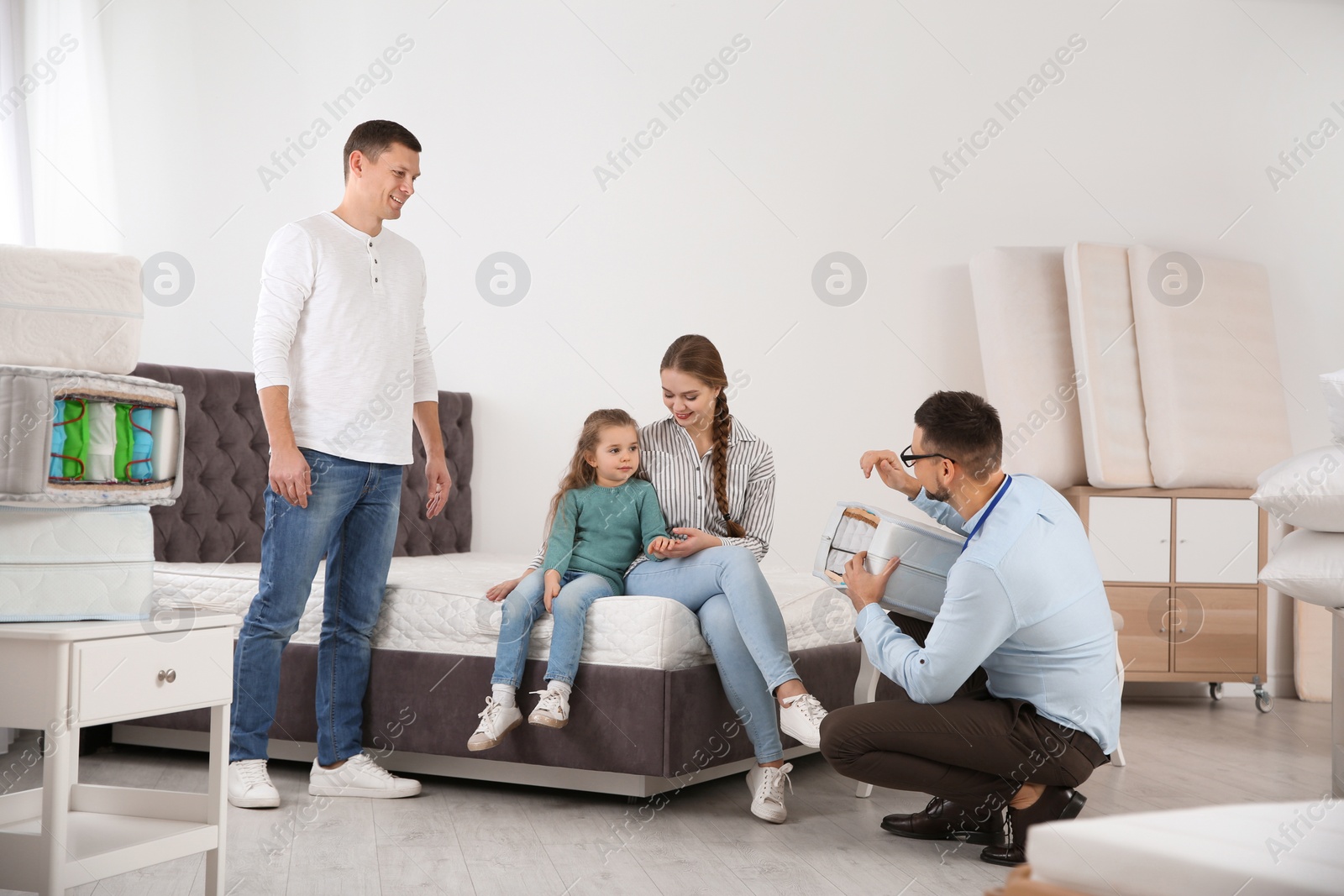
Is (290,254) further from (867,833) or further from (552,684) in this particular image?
(867,833)

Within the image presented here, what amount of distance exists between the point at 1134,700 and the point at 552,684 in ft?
9.18

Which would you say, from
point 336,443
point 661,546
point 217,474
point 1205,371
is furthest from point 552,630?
point 1205,371

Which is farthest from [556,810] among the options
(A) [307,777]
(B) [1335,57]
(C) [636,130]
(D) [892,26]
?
(B) [1335,57]

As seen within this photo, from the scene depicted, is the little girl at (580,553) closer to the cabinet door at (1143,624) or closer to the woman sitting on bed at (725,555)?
the woman sitting on bed at (725,555)

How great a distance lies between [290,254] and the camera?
2387 mm

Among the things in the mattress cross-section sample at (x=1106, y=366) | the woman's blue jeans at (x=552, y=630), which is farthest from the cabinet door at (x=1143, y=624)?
the woman's blue jeans at (x=552, y=630)

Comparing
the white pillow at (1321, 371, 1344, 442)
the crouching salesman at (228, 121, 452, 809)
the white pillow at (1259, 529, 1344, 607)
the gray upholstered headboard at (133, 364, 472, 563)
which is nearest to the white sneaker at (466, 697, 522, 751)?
the crouching salesman at (228, 121, 452, 809)

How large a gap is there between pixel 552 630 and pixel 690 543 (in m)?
0.37

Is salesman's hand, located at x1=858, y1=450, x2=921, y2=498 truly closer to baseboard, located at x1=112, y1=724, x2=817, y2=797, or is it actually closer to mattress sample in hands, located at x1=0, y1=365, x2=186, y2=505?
baseboard, located at x1=112, y1=724, x2=817, y2=797

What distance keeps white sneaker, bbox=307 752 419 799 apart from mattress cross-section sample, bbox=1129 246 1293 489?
116 inches

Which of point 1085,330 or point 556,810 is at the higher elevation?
point 1085,330

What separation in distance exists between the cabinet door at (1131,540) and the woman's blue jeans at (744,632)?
203 cm

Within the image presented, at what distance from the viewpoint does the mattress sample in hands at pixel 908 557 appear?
7.08 feet

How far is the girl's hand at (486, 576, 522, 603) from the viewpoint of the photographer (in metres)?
2.51
